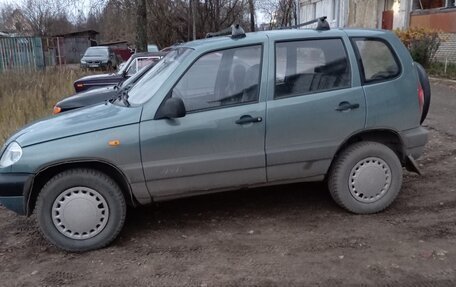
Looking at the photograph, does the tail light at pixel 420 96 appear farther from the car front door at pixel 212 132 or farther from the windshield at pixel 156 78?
the windshield at pixel 156 78

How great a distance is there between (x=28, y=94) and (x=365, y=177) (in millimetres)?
8328

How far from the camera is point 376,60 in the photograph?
4.84 meters

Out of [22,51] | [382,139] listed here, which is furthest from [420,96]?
[22,51]

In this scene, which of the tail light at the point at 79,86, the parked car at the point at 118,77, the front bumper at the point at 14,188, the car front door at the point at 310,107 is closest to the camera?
the front bumper at the point at 14,188

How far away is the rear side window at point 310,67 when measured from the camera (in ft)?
15.0

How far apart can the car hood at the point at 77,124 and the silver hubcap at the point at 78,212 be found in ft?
1.63

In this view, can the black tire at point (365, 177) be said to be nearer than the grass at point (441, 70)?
Yes

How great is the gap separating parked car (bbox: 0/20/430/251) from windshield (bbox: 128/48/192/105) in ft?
0.05

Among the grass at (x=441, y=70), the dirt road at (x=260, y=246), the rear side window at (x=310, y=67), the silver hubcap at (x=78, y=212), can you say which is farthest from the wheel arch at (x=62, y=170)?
the grass at (x=441, y=70)

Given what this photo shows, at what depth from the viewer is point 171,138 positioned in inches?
167

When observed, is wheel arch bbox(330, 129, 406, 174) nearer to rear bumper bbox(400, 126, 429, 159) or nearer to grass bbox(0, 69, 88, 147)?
rear bumper bbox(400, 126, 429, 159)

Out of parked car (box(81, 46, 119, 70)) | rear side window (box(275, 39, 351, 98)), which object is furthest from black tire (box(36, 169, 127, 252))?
parked car (box(81, 46, 119, 70))

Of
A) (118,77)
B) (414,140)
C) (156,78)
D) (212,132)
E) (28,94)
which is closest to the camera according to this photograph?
(212,132)

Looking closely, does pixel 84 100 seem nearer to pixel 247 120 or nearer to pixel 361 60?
pixel 247 120
